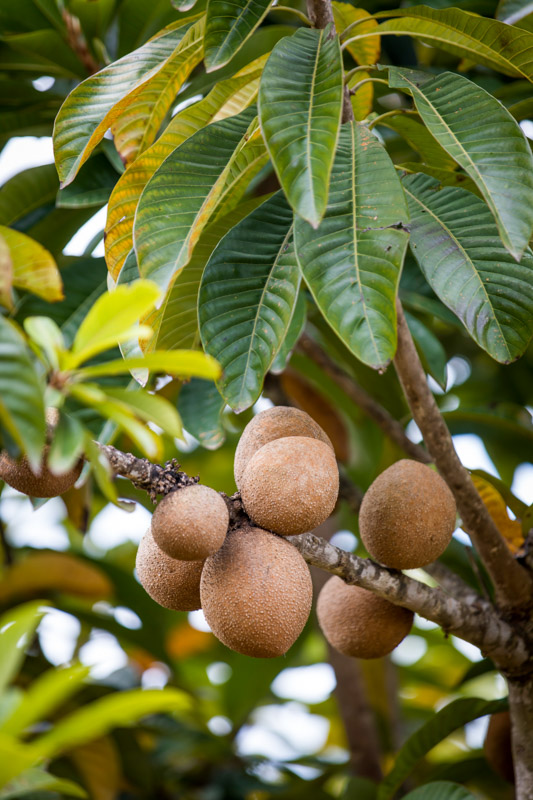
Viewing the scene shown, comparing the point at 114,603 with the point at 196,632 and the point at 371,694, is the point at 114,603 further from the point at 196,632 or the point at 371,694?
the point at 371,694

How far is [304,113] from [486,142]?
0.19 metres

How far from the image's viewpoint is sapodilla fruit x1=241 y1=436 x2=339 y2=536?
69 centimetres

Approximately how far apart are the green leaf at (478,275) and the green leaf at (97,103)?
13.9 inches

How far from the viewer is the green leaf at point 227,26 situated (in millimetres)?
815

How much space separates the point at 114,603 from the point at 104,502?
27 cm

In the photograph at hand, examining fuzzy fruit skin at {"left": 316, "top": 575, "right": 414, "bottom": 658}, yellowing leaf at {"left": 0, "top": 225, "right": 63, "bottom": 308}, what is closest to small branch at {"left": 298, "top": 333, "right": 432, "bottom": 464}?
fuzzy fruit skin at {"left": 316, "top": 575, "right": 414, "bottom": 658}

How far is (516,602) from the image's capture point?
102 centimetres

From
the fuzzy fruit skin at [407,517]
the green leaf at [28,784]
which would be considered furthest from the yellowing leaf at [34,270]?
the fuzzy fruit skin at [407,517]

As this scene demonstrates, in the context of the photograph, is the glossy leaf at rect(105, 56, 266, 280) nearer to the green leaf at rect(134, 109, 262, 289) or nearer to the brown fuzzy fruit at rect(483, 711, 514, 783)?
the green leaf at rect(134, 109, 262, 289)

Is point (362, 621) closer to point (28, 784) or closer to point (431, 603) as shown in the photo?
point (431, 603)

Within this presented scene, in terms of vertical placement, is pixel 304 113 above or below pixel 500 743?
above

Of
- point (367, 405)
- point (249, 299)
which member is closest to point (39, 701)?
point (249, 299)

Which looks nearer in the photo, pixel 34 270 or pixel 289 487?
pixel 34 270

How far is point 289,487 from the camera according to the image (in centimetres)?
68
